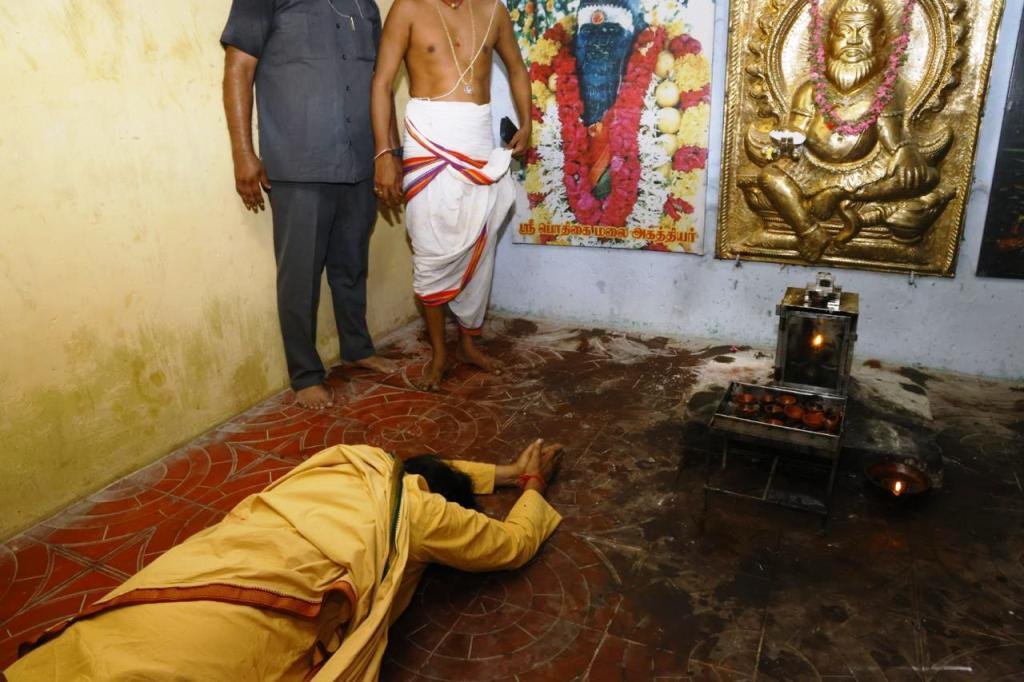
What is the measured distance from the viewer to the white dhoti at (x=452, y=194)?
11.5ft

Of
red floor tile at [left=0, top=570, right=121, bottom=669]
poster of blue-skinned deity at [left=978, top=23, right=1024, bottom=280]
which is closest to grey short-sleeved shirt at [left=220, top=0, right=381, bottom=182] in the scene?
red floor tile at [left=0, top=570, right=121, bottom=669]

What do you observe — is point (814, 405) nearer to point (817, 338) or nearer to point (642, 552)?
point (817, 338)

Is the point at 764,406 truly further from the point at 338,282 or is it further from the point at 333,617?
the point at 338,282

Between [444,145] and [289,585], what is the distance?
2.56m

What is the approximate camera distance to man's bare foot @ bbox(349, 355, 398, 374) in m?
3.97

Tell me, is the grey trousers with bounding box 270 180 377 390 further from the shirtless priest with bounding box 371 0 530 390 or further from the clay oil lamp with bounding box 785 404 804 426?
the clay oil lamp with bounding box 785 404 804 426

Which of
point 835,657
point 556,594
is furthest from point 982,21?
point 556,594

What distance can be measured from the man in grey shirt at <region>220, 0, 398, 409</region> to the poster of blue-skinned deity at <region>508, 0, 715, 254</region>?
1106 millimetres

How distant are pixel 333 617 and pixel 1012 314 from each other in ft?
12.3

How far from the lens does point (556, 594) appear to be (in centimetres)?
218

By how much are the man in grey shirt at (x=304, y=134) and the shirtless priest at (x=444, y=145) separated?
16cm

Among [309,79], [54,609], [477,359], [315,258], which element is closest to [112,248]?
[315,258]

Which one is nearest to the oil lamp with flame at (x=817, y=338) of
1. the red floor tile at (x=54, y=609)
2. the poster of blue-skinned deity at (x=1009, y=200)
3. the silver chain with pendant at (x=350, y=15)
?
the poster of blue-skinned deity at (x=1009, y=200)

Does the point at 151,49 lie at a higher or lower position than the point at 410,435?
higher
